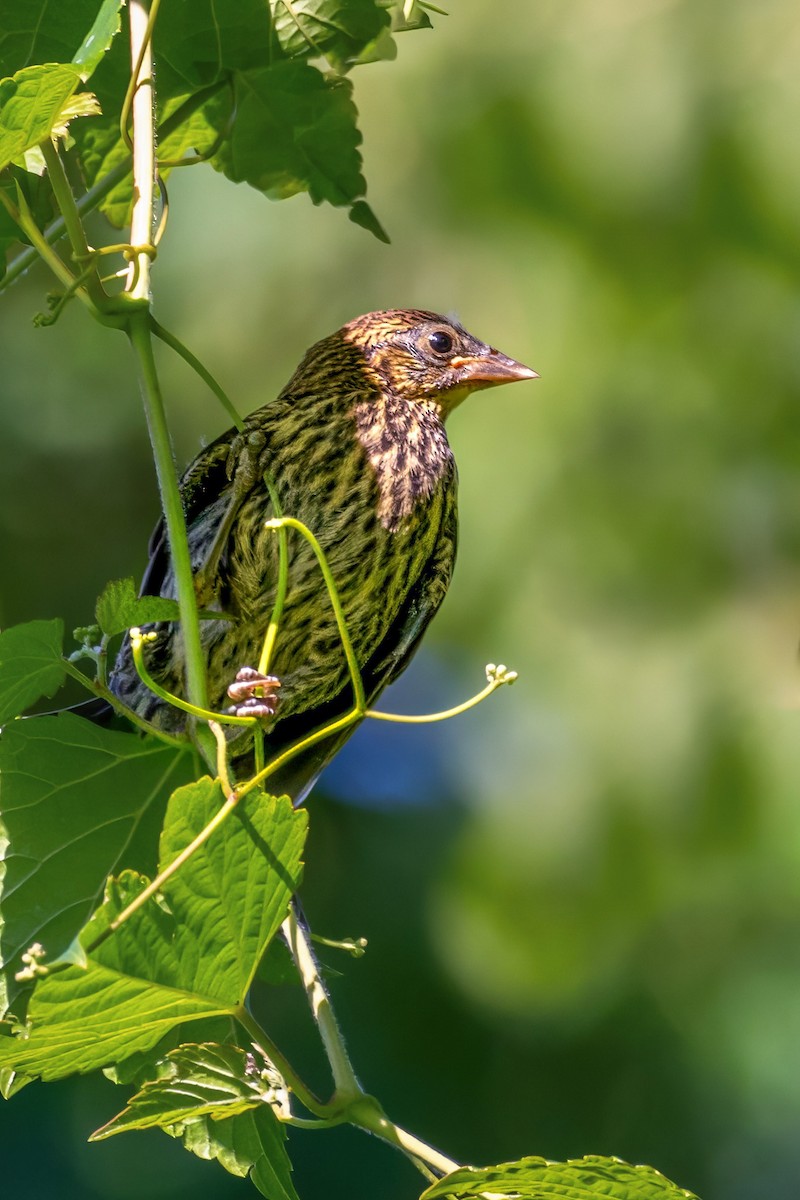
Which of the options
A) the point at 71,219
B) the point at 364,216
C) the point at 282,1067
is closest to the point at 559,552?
the point at 364,216

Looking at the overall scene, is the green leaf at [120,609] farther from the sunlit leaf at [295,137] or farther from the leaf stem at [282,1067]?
the sunlit leaf at [295,137]

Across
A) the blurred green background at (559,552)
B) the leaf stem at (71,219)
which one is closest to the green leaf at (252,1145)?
the leaf stem at (71,219)

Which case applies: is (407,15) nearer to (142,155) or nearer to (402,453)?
(142,155)

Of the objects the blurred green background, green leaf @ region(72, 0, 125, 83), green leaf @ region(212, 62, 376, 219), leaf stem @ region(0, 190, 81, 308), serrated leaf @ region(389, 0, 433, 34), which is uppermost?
serrated leaf @ region(389, 0, 433, 34)

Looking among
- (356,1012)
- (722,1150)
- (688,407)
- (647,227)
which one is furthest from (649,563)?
(722,1150)

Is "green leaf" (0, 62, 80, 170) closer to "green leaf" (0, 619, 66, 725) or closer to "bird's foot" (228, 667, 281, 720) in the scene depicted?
"green leaf" (0, 619, 66, 725)

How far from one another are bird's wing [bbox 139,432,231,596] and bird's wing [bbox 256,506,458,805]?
33 centimetres

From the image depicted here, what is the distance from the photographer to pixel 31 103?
1441mm

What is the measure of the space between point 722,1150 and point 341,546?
3242 mm

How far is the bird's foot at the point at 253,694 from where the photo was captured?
5.17 ft

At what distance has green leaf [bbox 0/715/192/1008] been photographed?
1700mm

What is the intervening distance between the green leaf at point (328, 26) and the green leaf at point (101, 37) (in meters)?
0.38

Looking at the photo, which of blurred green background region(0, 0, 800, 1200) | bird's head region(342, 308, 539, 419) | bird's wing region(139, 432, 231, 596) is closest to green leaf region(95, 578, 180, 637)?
bird's wing region(139, 432, 231, 596)

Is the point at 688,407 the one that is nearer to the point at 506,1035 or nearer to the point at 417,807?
the point at 417,807
